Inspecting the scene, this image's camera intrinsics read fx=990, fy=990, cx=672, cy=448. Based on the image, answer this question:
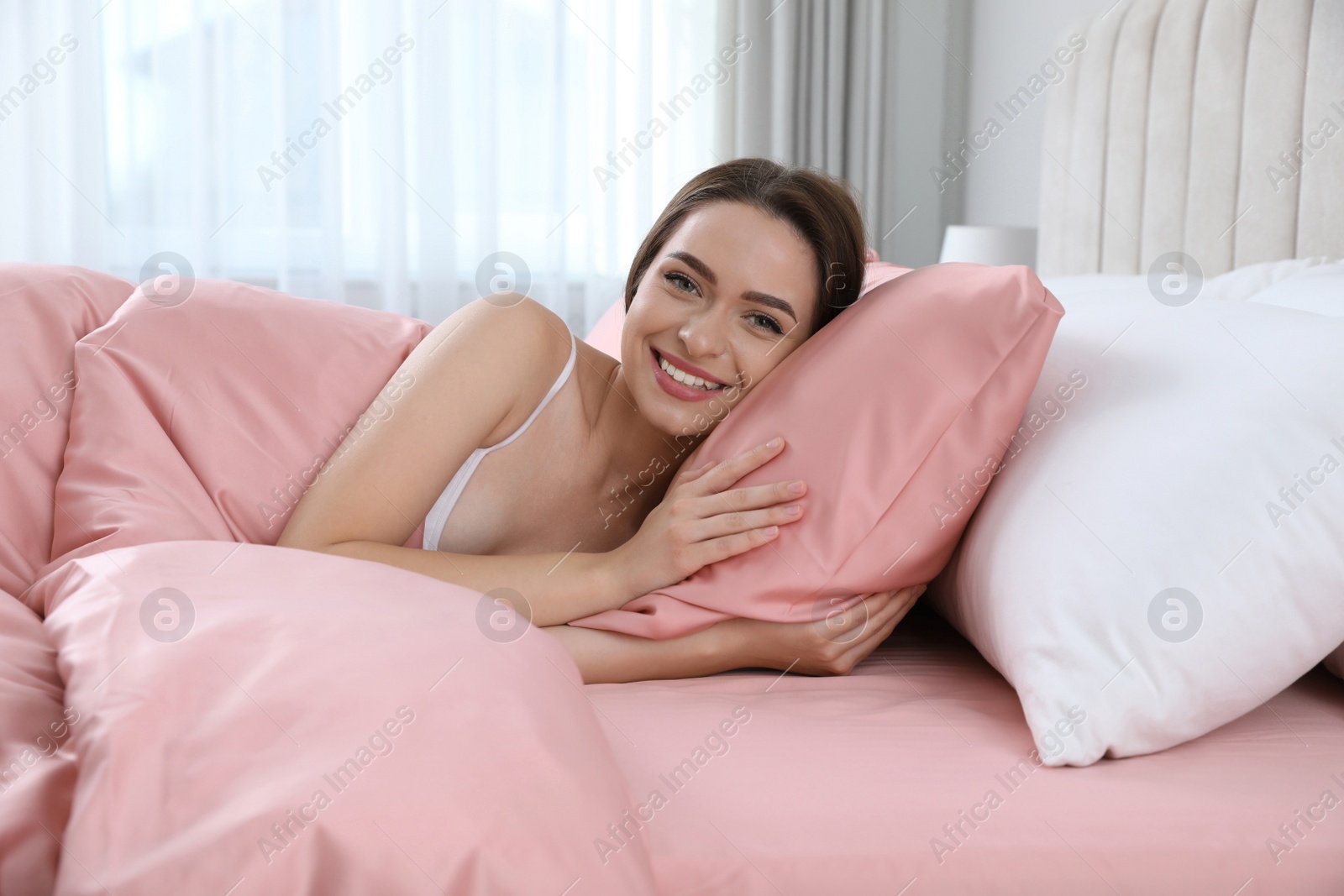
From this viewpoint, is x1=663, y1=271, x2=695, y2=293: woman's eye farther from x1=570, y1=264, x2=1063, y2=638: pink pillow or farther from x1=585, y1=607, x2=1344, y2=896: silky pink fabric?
x1=585, y1=607, x2=1344, y2=896: silky pink fabric

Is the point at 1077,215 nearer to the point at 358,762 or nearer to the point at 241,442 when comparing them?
the point at 241,442

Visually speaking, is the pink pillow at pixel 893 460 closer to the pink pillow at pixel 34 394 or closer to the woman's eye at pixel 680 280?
the woman's eye at pixel 680 280

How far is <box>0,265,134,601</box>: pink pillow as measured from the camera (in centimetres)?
108

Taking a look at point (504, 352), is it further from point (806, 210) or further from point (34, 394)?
point (34, 394)

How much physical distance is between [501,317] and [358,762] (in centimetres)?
75

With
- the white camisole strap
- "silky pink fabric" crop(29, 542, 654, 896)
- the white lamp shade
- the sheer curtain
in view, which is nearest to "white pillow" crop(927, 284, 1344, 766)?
"silky pink fabric" crop(29, 542, 654, 896)

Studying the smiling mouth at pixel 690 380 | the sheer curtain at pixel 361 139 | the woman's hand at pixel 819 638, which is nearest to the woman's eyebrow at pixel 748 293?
the smiling mouth at pixel 690 380

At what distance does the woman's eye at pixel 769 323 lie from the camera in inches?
48.9

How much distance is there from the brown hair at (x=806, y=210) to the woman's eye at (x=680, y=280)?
78 millimetres

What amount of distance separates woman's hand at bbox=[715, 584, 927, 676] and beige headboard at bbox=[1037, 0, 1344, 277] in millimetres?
1004

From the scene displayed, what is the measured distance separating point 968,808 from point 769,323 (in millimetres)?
675

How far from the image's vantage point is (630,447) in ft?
4.56

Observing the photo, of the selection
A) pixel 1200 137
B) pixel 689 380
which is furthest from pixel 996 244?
pixel 689 380

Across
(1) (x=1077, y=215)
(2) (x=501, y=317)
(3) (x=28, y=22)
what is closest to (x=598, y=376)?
(2) (x=501, y=317)
